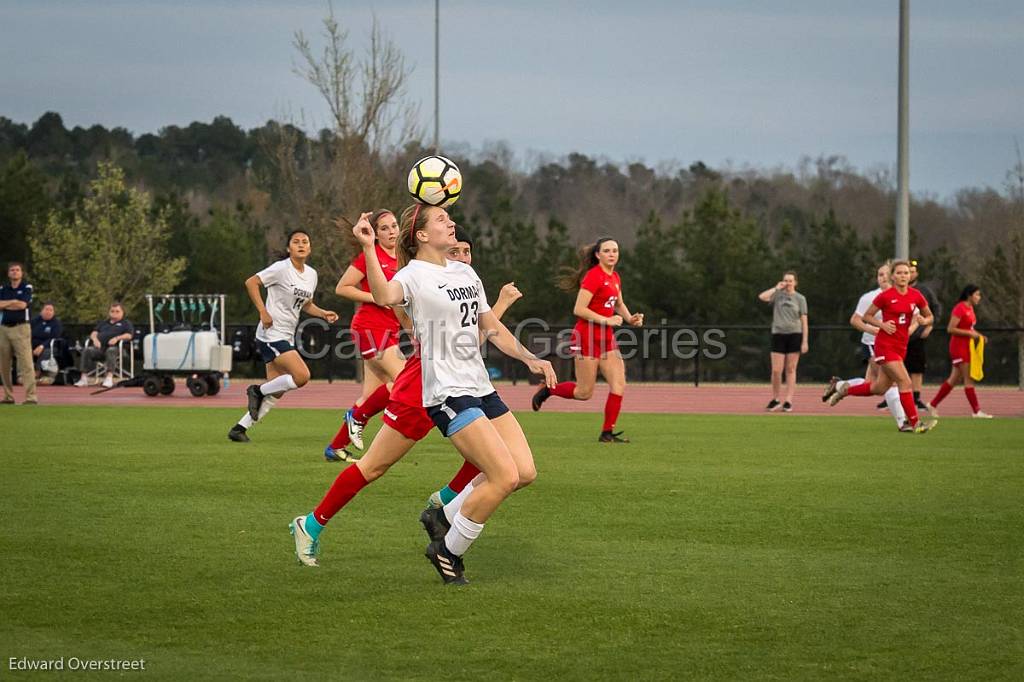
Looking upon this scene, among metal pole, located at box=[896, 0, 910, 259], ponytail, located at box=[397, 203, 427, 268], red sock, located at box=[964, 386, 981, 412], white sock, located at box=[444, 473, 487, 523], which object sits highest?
metal pole, located at box=[896, 0, 910, 259]

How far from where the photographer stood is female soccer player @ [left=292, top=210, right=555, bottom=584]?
695 centimetres

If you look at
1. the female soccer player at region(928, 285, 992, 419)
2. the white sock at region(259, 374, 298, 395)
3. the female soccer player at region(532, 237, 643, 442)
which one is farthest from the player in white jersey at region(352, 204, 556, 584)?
the female soccer player at region(928, 285, 992, 419)

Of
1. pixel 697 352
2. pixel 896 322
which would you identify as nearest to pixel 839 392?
pixel 896 322

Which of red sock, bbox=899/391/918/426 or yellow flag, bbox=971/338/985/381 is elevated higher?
yellow flag, bbox=971/338/985/381

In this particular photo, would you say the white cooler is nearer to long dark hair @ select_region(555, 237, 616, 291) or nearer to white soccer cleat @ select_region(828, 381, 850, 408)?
long dark hair @ select_region(555, 237, 616, 291)

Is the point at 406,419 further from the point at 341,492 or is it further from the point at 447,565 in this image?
the point at 447,565

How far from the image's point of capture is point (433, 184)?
8.25 metres

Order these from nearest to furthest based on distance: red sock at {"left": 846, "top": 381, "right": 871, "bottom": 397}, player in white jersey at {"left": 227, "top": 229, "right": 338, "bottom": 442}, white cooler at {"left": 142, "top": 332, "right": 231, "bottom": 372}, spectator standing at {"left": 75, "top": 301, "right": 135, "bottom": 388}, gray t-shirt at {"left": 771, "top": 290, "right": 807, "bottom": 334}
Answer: player in white jersey at {"left": 227, "top": 229, "right": 338, "bottom": 442}
red sock at {"left": 846, "top": 381, "right": 871, "bottom": 397}
gray t-shirt at {"left": 771, "top": 290, "right": 807, "bottom": 334}
white cooler at {"left": 142, "top": 332, "right": 231, "bottom": 372}
spectator standing at {"left": 75, "top": 301, "right": 135, "bottom": 388}

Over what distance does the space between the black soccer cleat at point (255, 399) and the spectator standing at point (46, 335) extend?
1728 centimetres

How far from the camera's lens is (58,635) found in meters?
5.82

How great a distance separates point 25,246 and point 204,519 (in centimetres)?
4635

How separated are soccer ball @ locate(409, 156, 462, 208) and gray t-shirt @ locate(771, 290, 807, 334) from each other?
15.5m

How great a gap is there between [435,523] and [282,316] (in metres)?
7.97

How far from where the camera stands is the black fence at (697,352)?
34.2 m
